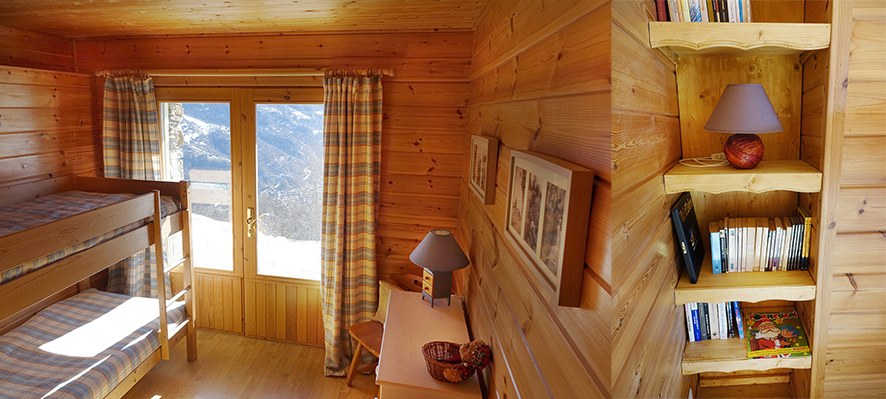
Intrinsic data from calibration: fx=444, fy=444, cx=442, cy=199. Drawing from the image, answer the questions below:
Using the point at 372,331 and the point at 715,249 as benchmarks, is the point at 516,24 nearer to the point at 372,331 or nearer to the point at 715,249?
the point at 715,249

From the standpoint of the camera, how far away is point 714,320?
1.28 m

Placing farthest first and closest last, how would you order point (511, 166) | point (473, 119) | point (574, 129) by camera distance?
point (473, 119), point (511, 166), point (574, 129)

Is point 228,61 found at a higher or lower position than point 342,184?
higher

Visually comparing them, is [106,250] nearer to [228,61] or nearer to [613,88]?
[228,61]

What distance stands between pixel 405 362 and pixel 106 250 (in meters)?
1.81

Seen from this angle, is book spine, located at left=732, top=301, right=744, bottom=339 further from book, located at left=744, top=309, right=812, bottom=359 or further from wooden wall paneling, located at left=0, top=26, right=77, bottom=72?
wooden wall paneling, located at left=0, top=26, right=77, bottom=72

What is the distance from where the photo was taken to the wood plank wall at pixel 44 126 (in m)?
2.88

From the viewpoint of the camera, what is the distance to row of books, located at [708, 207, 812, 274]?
1.20m

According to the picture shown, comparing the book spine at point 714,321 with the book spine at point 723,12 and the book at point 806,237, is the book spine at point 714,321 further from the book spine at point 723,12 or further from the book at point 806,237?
the book spine at point 723,12

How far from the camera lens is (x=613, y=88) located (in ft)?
2.46

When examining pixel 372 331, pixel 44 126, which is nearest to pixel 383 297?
pixel 372 331

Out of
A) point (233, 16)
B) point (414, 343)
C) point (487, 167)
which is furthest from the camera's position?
point (233, 16)

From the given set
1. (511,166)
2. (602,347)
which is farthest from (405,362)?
(602,347)

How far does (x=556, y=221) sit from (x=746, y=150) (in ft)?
1.76
